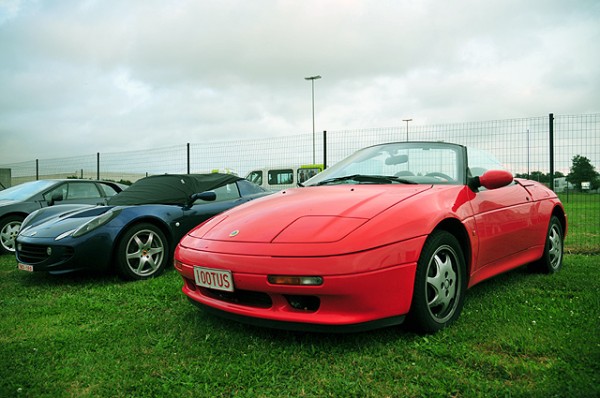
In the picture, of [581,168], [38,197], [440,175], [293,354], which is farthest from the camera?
[581,168]

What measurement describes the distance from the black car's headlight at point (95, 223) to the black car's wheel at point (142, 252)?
8.6 inches

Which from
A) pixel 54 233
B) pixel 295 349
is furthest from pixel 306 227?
pixel 54 233

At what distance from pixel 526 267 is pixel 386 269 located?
2652mm

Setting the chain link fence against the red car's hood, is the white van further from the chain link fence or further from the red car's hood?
the red car's hood

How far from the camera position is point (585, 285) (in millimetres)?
3615

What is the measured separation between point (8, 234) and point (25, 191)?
102 centimetres

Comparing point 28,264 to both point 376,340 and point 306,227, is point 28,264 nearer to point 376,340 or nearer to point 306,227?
point 306,227

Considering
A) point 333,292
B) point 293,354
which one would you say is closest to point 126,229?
point 293,354

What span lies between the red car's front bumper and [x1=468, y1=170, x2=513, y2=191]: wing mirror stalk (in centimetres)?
95

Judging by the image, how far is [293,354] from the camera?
2301mm

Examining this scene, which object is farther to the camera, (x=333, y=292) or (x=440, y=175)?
(x=440, y=175)

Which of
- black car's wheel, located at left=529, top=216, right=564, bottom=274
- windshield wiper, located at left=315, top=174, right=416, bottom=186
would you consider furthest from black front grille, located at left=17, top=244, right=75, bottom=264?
black car's wheel, located at left=529, top=216, right=564, bottom=274

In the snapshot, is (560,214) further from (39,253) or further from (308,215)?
(39,253)

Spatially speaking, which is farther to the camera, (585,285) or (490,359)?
(585,285)
